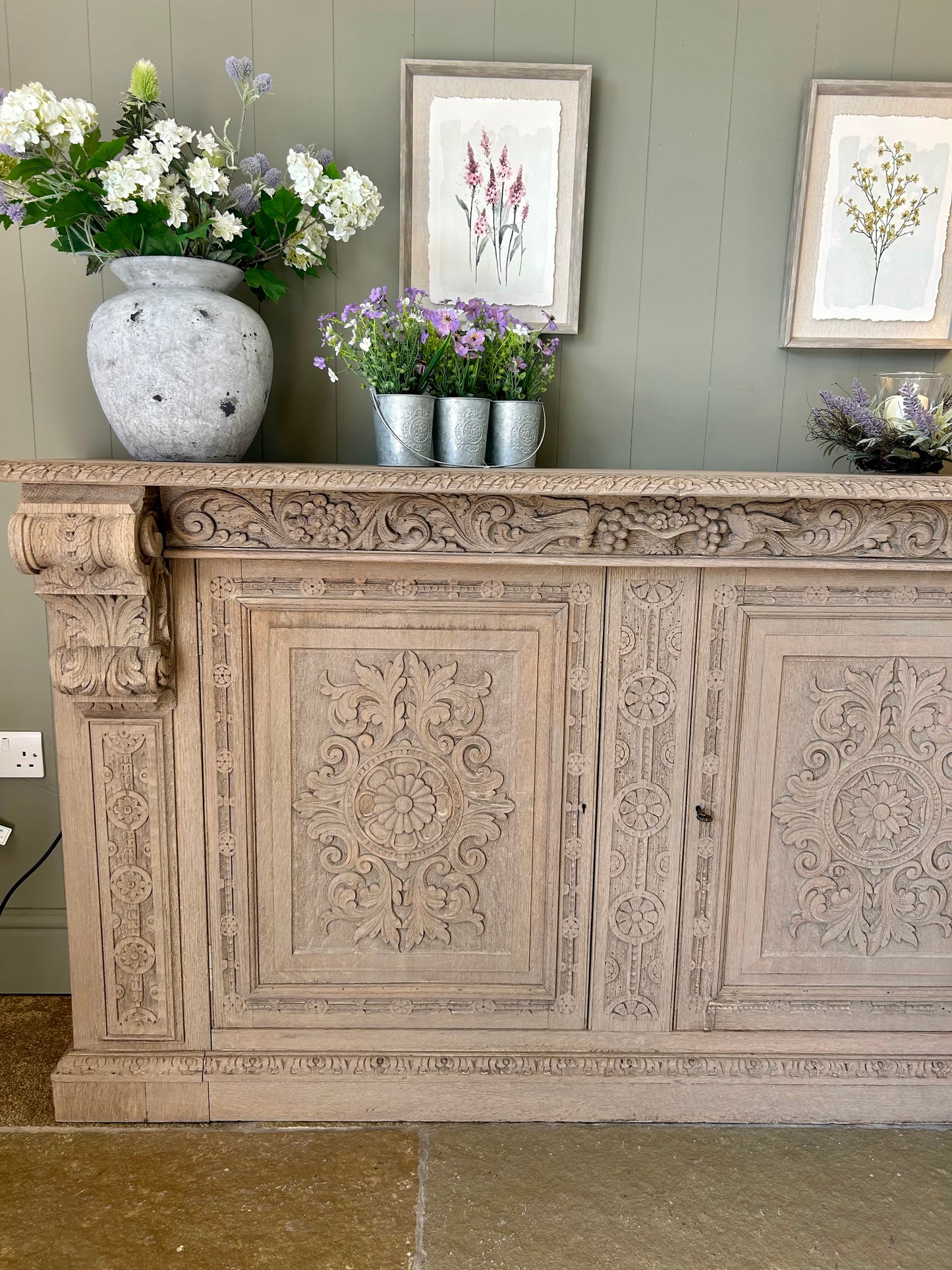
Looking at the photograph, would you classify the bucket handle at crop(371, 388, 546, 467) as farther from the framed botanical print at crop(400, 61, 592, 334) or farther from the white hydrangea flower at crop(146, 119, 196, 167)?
the white hydrangea flower at crop(146, 119, 196, 167)

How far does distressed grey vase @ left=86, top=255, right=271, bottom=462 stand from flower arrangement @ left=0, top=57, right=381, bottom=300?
Answer: 2.2 inches

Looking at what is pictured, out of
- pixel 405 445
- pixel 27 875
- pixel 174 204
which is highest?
pixel 174 204

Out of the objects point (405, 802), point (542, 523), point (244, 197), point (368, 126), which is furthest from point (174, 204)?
point (405, 802)

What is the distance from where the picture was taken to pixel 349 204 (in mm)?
1554

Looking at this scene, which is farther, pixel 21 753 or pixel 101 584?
pixel 21 753

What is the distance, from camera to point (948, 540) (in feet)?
5.07

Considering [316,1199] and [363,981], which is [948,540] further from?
[316,1199]

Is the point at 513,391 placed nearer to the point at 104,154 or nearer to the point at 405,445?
the point at 405,445

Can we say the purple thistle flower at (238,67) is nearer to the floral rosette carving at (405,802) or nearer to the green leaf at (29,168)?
the green leaf at (29,168)

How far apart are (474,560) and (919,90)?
1314mm

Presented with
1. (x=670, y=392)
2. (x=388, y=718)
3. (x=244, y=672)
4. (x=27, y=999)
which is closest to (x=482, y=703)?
(x=388, y=718)

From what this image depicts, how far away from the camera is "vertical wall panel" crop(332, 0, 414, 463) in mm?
1695

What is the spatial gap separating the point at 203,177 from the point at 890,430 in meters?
1.28

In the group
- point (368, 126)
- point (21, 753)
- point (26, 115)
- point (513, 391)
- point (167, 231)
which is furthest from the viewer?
point (21, 753)
